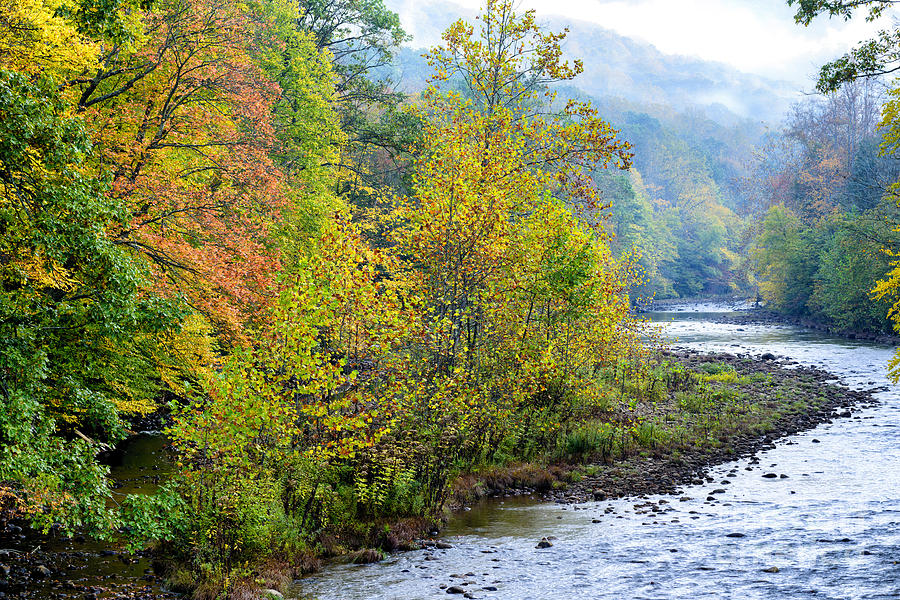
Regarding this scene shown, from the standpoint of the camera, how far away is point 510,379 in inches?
746

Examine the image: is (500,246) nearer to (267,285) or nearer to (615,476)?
(267,285)

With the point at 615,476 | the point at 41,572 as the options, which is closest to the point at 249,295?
the point at 41,572

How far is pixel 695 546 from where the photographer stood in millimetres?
13258

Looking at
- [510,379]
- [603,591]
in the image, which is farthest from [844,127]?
[603,591]

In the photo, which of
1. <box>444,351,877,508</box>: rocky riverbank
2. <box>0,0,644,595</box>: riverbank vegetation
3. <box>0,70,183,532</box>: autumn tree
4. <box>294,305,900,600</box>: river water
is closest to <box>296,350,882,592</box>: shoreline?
<box>444,351,877,508</box>: rocky riverbank

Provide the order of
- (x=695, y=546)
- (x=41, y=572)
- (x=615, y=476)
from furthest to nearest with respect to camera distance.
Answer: (x=615, y=476)
(x=695, y=546)
(x=41, y=572)

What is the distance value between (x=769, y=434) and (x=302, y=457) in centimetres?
1694

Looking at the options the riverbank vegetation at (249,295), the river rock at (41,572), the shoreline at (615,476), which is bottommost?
the shoreline at (615,476)

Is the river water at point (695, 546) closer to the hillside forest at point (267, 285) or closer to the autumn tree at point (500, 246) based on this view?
the hillside forest at point (267, 285)

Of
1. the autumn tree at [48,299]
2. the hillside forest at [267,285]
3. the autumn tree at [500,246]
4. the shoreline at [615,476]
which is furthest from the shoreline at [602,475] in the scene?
the autumn tree at [48,299]

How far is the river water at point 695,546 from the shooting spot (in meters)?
11.3

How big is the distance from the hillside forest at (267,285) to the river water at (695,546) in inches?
72.3

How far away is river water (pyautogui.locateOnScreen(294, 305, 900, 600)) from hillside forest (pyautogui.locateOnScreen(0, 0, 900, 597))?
1.84 m

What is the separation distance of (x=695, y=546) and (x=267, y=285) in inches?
414
